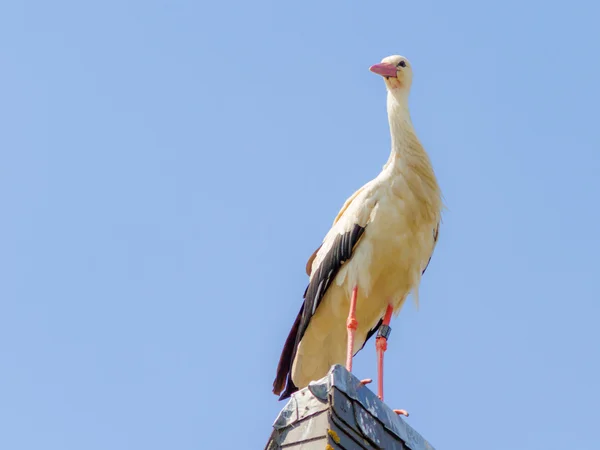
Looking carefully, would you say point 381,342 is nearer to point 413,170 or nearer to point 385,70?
point 413,170

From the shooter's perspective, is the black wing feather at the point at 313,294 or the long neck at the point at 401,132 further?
the long neck at the point at 401,132

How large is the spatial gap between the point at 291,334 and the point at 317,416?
3.83 metres

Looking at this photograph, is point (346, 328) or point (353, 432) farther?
point (346, 328)

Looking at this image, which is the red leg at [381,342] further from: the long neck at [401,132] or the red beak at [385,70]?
the red beak at [385,70]

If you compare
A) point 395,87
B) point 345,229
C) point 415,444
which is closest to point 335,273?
point 345,229

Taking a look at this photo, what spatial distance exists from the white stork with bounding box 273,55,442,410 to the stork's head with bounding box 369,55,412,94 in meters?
0.57

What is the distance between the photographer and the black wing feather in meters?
9.84

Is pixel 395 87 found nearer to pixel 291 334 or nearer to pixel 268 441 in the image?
pixel 291 334

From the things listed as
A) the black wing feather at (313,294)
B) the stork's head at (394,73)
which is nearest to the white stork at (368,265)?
the black wing feather at (313,294)

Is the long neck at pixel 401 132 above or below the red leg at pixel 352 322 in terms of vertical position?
above

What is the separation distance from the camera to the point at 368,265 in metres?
9.73

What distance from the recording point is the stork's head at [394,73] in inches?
427

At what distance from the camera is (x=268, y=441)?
660cm

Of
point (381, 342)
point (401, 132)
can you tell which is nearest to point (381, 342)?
point (381, 342)
